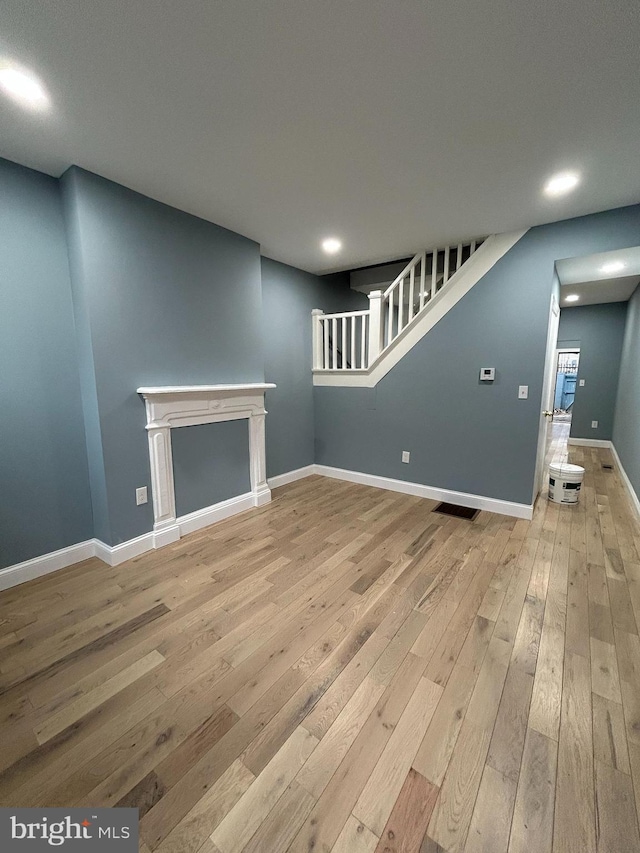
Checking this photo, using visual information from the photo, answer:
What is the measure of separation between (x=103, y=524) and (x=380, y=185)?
3.01 meters

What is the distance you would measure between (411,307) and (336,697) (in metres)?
3.36

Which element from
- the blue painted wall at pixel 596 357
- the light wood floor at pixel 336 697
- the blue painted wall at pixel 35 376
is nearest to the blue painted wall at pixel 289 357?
the light wood floor at pixel 336 697

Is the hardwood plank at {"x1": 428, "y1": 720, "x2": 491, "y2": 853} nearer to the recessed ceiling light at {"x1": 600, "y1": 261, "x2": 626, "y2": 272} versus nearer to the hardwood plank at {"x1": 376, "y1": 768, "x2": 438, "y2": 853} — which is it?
the hardwood plank at {"x1": 376, "y1": 768, "x2": 438, "y2": 853}

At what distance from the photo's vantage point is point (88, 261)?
2170 millimetres

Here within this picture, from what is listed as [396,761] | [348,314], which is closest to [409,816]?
[396,761]

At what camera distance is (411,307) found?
11.8ft

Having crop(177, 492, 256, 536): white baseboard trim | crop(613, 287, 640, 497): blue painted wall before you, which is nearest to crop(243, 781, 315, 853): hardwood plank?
crop(177, 492, 256, 536): white baseboard trim

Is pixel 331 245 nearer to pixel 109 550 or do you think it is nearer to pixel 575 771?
pixel 109 550

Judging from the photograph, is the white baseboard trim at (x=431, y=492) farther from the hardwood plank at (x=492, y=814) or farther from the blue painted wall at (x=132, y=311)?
the hardwood plank at (x=492, y=814)

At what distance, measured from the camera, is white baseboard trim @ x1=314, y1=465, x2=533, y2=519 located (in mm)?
3205

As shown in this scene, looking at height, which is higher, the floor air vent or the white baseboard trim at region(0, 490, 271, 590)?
the white baseboard trim at region(0, 490, 271, 590)

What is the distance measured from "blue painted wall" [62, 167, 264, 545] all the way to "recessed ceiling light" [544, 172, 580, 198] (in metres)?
2.43

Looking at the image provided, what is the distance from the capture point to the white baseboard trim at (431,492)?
3205 millimetres

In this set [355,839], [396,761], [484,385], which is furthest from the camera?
[484,385]
